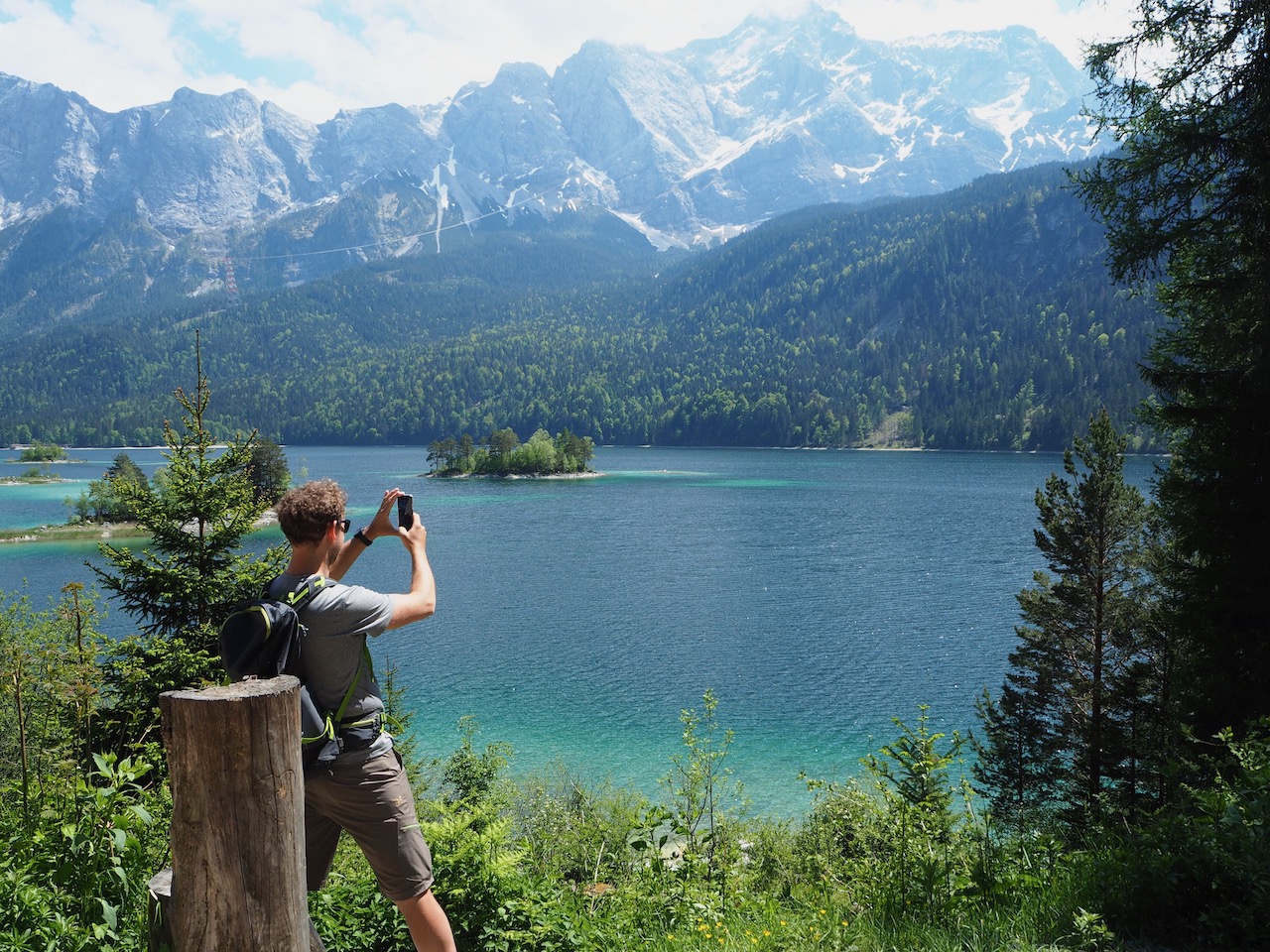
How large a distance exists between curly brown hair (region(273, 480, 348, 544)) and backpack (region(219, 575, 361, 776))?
37cm

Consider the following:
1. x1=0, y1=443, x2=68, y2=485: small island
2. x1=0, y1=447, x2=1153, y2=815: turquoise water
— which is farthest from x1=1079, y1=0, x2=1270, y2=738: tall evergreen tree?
x1=0, y1=443, x2=68, y2=485: small island

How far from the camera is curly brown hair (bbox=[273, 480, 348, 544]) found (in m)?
4.45

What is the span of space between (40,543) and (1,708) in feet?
199

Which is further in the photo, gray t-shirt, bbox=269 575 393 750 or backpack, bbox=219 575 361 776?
gray t-shirt, bbox=269 575 393 750

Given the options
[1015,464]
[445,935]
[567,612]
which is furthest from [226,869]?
[1015,464]

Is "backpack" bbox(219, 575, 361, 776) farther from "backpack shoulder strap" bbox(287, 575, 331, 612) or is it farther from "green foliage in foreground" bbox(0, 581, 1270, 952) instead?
"green foliage in foreground" bbox(0, 581, 1270, 952)

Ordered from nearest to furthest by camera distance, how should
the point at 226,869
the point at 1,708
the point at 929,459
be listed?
the point at 226,869, the point at 1,708, the point at 929,459

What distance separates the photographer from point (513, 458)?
128625mm

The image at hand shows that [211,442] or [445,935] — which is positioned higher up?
[211,442]

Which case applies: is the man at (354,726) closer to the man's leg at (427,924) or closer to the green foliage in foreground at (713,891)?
the man's leg at (427,924)

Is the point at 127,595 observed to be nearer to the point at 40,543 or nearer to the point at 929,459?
the point at 40,543

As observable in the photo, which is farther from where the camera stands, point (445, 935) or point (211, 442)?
point (211, 442)

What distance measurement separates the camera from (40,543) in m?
67.7

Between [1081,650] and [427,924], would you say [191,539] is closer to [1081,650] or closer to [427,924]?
[427,924]
